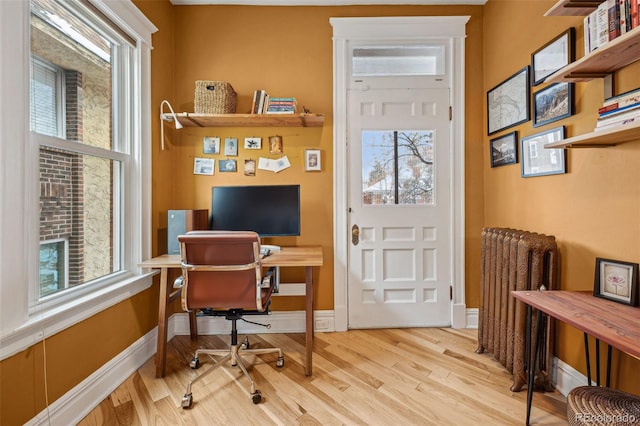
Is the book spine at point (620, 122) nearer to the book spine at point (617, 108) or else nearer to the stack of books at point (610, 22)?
the book spine at point (617, 108)

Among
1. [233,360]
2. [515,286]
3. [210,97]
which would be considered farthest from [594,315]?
[210,97]

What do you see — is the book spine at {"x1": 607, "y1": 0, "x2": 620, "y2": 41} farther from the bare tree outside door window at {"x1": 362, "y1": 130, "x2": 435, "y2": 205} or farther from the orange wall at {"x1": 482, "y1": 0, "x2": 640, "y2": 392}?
the bare tree outside door window at {"x1": 362, "y1": 130, "x2": 435, "y2": 205}

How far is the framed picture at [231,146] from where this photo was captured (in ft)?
8.60

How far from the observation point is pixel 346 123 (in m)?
2.63

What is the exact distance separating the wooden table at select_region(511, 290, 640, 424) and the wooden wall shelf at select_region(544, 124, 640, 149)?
0.76 m

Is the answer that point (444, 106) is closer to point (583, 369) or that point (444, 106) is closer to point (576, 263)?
point (576, 263)

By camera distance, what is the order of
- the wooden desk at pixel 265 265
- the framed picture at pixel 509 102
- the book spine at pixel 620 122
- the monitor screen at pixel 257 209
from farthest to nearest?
the monitor screen at pixel 257 209 → the framed picture at pixel 509 102 → the wooden desk at pixel 265 265 → the book spine at pixel 620 122

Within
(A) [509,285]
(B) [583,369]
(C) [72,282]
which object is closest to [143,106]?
→ (C) [72,282]

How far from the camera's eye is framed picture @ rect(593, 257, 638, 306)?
133cm

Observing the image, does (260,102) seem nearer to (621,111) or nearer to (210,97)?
(210,97)

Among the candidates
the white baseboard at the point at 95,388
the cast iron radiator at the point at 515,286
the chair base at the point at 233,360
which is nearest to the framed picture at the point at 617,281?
the cast iron radiator at the point at 515,286

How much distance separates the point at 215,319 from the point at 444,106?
2781 mm

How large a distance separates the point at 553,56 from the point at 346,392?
95.9 inches

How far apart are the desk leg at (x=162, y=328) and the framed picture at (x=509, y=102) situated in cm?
273
